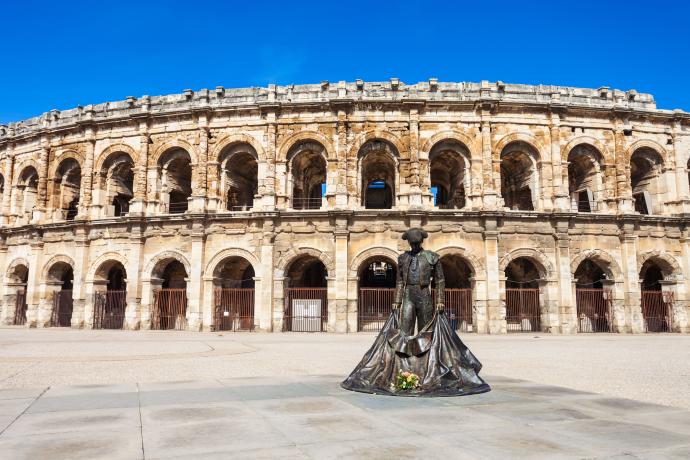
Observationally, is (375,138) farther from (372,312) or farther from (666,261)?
(666,261)

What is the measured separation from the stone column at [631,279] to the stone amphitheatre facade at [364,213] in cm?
8

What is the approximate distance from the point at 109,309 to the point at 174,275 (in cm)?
299

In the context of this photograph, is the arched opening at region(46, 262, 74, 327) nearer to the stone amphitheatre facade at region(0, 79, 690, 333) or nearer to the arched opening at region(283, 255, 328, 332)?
the stone amphitheatre facade at region(0, 79, 690, 333)

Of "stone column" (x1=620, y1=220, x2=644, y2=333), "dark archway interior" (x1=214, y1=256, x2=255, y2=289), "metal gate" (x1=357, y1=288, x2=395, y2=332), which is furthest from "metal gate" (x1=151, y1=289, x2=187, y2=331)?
"stone column" (x1=620, y1=220, x2=644, y2=333)

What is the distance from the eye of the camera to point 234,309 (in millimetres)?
19828

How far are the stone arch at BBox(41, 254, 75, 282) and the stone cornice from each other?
5.93 m

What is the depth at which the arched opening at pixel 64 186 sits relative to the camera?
22.3 metres

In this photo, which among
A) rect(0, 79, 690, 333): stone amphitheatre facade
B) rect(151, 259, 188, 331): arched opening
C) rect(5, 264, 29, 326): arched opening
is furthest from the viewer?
rect(5, 264, 29, 326): arched opening

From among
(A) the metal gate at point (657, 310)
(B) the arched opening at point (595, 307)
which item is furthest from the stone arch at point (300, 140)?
(A) the metal gate at point (657, 310)

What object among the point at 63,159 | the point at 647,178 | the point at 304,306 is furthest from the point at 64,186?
the point at 647,178

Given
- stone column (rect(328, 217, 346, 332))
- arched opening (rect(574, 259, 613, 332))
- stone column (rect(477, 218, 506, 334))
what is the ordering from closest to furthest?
stone column (rect(328, 217, 346, 332))
stone column (rect(477, 218, 506, 334))
arched opening (rect(574, 259, 613, 332))

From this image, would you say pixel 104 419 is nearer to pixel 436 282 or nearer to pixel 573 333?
pixel 436 282

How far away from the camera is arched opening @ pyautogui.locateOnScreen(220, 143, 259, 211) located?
66.7 ft

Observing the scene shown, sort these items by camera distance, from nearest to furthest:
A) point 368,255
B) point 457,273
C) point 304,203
Answer: point 368,255, point 457,273, point 304,203
